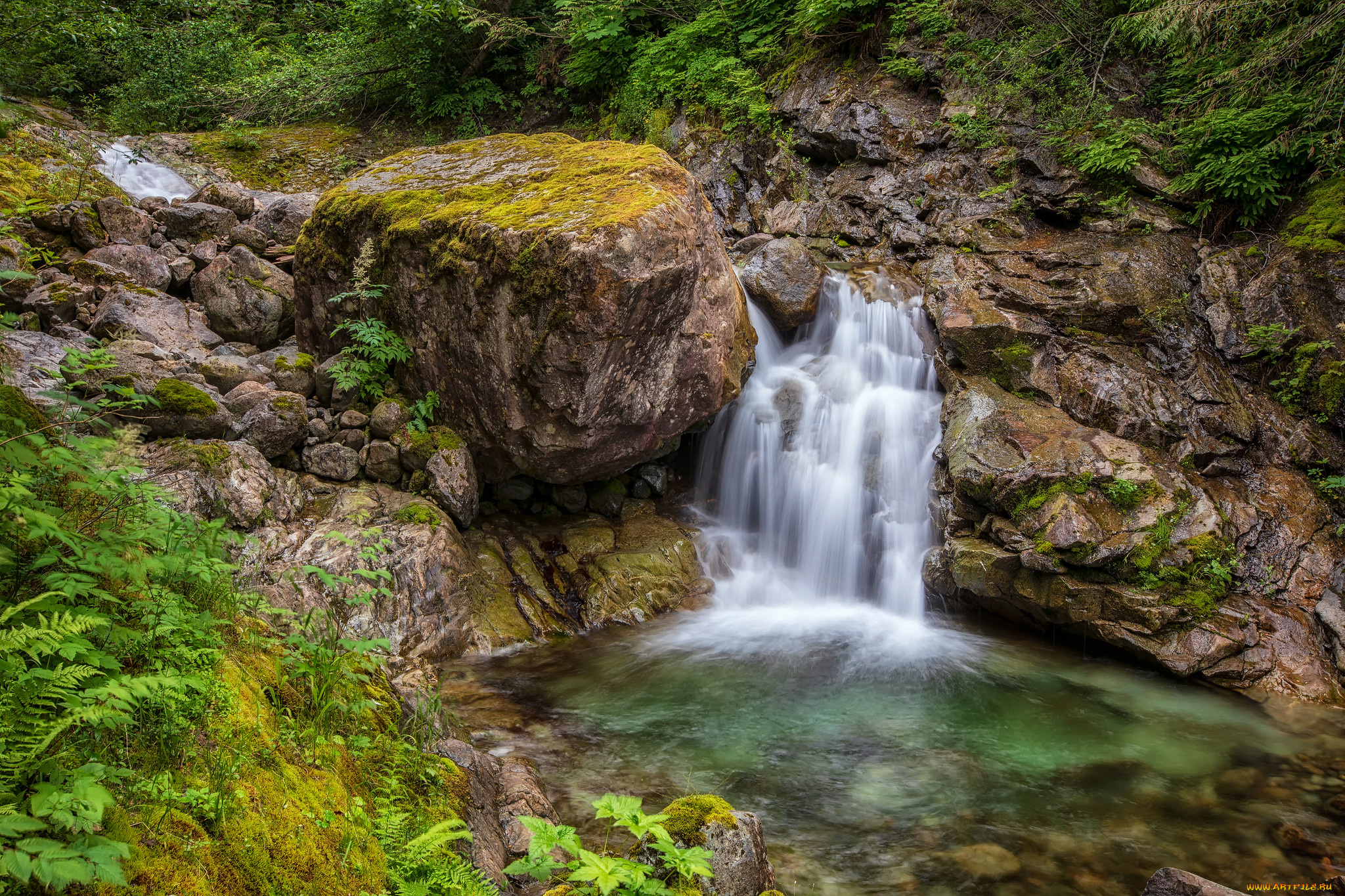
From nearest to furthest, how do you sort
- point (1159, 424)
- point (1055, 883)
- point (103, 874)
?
point (103, 874) < point (1055, 883) < point (1159, 424)

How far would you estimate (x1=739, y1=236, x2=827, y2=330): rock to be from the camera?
9742mm

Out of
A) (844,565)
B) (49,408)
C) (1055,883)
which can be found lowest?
(1055,883)

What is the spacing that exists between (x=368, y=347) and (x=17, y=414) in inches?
188

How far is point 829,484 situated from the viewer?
8.95 metres

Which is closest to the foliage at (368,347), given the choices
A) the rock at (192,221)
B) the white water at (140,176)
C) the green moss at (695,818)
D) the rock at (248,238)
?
the rock at (248,238)

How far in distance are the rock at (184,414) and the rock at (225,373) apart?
0.60 metres

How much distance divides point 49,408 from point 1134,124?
12537 mm

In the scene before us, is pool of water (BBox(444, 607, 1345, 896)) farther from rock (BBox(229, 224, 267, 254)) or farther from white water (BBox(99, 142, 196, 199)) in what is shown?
white water (BBox(99, 142, 196, 199))

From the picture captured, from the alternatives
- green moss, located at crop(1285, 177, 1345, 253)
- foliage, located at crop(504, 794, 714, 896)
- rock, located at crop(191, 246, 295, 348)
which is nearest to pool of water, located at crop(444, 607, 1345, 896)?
foliage, located at crop(504, 794, 714, 896)

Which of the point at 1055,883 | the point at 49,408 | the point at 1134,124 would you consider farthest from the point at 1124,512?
the point at 49,408

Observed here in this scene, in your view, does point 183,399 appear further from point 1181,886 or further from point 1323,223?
point 1323,223

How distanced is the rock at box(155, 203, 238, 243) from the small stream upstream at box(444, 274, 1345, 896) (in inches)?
296

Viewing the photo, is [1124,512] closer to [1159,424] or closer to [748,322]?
[1159,424]

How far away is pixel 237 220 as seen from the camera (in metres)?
10.5
